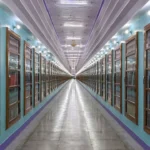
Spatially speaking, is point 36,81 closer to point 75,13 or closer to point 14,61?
point 75,13

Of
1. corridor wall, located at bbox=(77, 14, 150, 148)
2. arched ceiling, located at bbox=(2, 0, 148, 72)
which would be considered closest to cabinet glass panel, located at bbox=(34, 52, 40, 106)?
arched ceiling, located at bbox=(2, 0, 148, 72)

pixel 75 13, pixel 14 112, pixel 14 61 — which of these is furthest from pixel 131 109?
pixel 75 13

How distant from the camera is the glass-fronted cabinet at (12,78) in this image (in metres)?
4.96

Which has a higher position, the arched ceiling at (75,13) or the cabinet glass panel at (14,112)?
the arched ceiling at (75,13)

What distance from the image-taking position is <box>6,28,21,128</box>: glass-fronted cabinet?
496 centimetres

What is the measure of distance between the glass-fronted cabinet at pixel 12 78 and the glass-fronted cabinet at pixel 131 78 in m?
3.02

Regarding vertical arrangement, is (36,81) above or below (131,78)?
below

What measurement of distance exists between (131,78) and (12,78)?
3.20 m

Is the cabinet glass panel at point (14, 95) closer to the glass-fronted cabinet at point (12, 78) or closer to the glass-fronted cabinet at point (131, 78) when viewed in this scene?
the glass-fronted cabinet at point (12, 78)

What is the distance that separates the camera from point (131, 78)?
6.15 metres

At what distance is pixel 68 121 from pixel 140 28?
155 inches

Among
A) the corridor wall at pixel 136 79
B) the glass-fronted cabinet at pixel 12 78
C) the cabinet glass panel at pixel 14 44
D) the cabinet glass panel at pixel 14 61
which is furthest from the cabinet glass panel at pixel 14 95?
the corridor wall at pixel 136 79

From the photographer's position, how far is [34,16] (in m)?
6.04

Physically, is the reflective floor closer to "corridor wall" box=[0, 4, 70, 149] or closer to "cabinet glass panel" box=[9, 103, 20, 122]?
"corridor wall" box=[0, 4, 70, 149]
